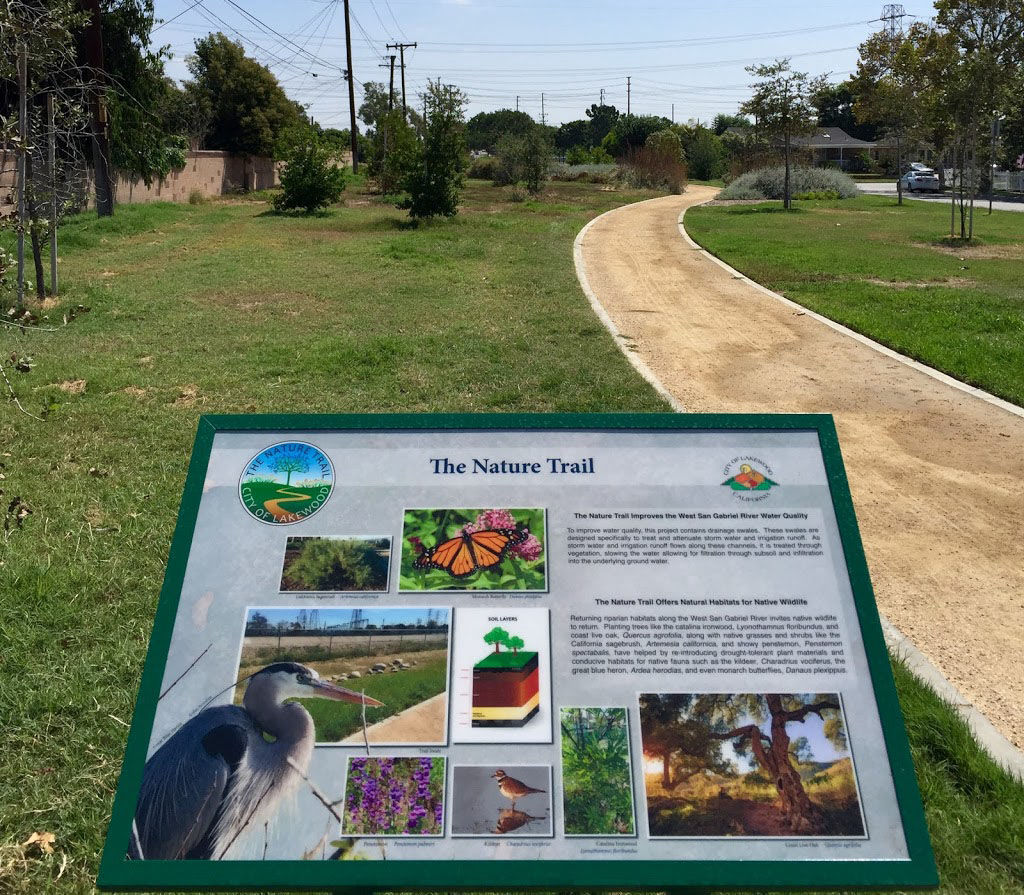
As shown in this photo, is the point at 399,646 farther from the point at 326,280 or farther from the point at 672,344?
the point at 326,280

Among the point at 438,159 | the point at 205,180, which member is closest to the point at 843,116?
the point at 205,180

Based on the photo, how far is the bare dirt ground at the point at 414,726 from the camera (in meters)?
2.20

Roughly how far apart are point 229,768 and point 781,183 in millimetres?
40477

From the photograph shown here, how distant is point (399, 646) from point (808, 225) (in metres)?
26.0

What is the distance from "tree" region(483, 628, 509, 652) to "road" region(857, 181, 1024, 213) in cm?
3456

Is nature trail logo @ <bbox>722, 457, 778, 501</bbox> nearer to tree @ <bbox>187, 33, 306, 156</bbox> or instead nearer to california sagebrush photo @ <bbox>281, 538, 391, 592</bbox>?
california sagebrush photo @ <bbox>281, 538, 391, 592</bbox>

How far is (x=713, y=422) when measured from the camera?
2594 millimetres

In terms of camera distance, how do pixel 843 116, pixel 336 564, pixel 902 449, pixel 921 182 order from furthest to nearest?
pixel 843 116 < pixel 921 182 < pixel 902 449 < pixel 336 564

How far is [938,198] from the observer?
4225 cm

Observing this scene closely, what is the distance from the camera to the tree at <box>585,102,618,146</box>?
103m

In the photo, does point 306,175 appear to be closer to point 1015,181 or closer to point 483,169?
point 483,169

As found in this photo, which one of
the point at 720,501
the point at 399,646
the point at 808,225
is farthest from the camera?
the point at 808,225

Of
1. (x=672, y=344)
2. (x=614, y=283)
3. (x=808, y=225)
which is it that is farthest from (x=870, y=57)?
(x=672, y=344)

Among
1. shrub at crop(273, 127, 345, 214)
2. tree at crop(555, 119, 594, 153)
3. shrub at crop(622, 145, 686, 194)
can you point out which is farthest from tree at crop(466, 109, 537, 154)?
shrub at crop(273, 127, 345, 214)
